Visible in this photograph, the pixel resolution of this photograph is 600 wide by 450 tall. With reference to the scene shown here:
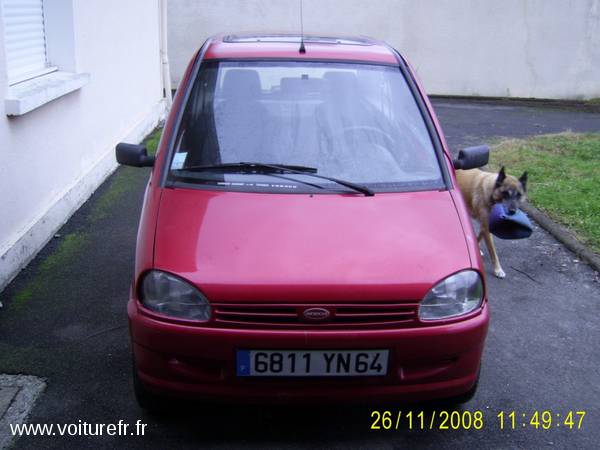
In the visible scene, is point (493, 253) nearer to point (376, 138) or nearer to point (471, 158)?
point (471, 158)

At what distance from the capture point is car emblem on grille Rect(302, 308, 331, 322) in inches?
118

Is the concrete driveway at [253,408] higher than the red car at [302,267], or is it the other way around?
the red car at [302,267]

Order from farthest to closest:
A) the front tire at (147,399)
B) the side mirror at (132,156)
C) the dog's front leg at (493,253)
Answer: the dog's front leg at (493,253), the side mirror at (132,156), the front tire at (147,399)

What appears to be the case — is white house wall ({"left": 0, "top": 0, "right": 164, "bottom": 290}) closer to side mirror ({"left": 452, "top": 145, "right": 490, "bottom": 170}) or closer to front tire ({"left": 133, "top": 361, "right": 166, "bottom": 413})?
front tire ({"left": 133, "top": 361, "right": 166, "bottom": 413})

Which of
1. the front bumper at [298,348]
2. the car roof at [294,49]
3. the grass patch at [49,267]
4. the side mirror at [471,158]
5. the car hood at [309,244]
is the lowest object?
the grass patch at [49,267]

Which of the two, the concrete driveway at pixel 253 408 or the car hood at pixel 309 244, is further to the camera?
the concrete driveway at pixel 253 408

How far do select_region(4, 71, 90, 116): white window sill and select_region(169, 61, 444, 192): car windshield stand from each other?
179 centimetres

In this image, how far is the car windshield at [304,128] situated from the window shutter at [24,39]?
2.42 meters

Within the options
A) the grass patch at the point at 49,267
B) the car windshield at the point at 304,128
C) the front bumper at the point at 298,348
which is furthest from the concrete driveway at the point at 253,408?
the car windshield at the point at 304,128

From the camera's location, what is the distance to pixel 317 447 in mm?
3357

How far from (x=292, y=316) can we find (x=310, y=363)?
23 centimetres

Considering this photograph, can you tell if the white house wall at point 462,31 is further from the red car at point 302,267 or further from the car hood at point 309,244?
the car hood at point 309,244

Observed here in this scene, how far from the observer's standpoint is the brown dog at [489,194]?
554 cm

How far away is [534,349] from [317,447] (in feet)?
6.01
